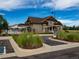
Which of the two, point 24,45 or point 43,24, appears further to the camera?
point 43,24

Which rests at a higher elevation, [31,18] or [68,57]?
[31,18]

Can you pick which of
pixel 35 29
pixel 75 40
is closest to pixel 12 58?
pixel 75 40

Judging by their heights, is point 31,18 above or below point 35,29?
above

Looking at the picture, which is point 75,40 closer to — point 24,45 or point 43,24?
point 24,45

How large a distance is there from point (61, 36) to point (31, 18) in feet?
116

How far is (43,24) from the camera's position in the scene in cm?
6072

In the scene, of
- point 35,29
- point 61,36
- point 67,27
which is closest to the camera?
point 61,36

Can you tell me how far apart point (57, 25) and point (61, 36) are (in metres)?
32.8

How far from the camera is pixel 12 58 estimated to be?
460 inches

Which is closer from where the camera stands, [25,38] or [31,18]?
[25,38]

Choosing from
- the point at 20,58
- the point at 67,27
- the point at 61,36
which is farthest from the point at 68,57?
the point at 67,27

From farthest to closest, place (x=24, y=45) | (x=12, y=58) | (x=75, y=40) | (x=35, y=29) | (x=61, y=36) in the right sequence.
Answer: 1. (x=35, y=29)
2. (x=61, y=36)
3. (x=75, y=40)
4. (x=24, y=45)
5. (x=12, y=58)

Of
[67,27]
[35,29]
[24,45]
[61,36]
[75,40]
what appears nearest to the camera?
[24,45]

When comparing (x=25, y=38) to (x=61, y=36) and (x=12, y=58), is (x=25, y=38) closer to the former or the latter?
(x=12, y=58)
